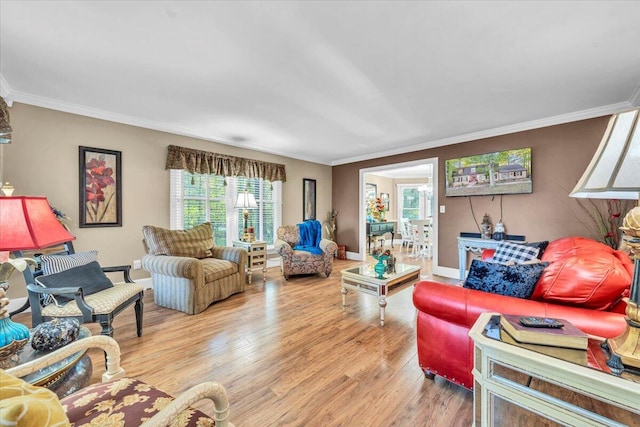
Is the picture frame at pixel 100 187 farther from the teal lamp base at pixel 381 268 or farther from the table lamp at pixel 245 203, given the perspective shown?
the teal lamp base at pixel 381 268

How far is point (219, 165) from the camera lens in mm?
4441

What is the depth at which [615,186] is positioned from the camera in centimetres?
82

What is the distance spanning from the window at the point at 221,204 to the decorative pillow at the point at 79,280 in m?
1.73

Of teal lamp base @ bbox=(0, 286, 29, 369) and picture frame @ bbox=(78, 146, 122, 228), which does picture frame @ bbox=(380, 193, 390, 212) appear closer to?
picture frame @ bbox=(78, 146, 122, 228)

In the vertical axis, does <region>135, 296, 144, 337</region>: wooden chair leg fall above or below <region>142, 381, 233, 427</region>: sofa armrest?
below

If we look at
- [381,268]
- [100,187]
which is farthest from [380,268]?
[100,187]

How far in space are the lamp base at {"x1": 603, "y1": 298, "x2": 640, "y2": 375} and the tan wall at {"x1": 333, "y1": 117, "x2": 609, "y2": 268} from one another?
357 centimetres

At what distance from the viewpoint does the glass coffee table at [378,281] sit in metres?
2.63

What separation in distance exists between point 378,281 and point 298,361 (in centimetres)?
111

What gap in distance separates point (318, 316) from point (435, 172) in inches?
137

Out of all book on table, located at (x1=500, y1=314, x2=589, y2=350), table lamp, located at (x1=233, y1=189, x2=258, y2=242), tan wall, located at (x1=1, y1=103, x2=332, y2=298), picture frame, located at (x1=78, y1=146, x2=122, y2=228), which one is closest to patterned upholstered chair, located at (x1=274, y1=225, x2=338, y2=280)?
table lamp, located at (x1=233, y1=189, x2=258, y2=242)

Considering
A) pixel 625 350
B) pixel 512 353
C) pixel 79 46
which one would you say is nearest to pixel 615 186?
pixel 625 350

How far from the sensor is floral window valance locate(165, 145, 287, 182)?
397 centimetres

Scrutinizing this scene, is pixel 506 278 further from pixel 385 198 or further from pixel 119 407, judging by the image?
pixel 385 198
